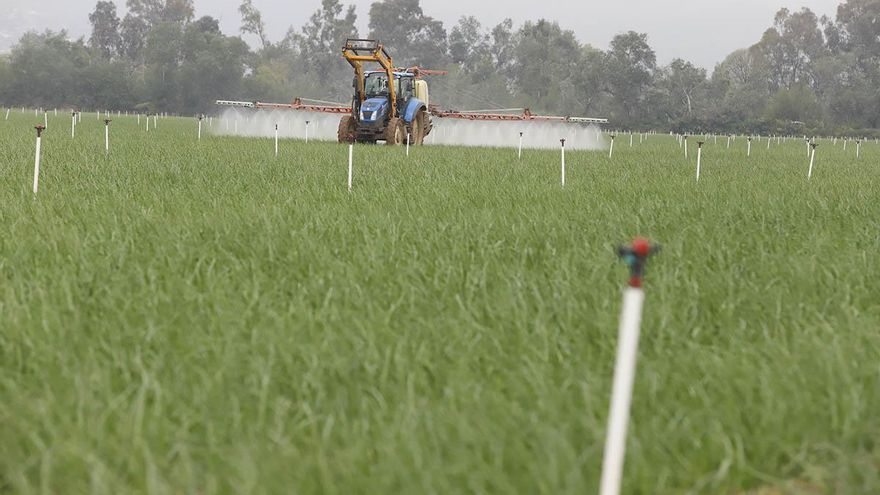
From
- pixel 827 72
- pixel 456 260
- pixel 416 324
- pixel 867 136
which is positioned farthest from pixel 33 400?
pixel 827 72

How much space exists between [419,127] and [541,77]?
76098 mm

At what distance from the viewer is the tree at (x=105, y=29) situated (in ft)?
468

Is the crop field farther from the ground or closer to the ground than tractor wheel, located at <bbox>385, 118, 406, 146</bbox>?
closer to the ground

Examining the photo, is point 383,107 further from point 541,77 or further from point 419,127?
point 541,77

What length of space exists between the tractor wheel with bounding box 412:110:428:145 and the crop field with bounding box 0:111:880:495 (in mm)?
19684

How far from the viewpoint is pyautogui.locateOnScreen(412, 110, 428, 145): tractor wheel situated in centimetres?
3034

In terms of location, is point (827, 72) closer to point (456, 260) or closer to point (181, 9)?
point (181, 9)

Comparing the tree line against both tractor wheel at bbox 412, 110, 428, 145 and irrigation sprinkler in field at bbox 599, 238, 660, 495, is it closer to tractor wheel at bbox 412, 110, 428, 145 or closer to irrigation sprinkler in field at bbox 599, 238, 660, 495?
tractor wheel at bbox 412, 110, 428, 145

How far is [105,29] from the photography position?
472 feet

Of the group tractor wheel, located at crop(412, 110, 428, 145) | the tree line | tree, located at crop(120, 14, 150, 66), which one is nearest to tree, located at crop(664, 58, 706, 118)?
the tree line

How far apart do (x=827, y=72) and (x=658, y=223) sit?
10668cm

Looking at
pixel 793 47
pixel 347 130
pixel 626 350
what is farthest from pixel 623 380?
pixel 793 47

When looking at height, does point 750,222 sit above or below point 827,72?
below

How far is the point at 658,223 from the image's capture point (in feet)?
34.4
